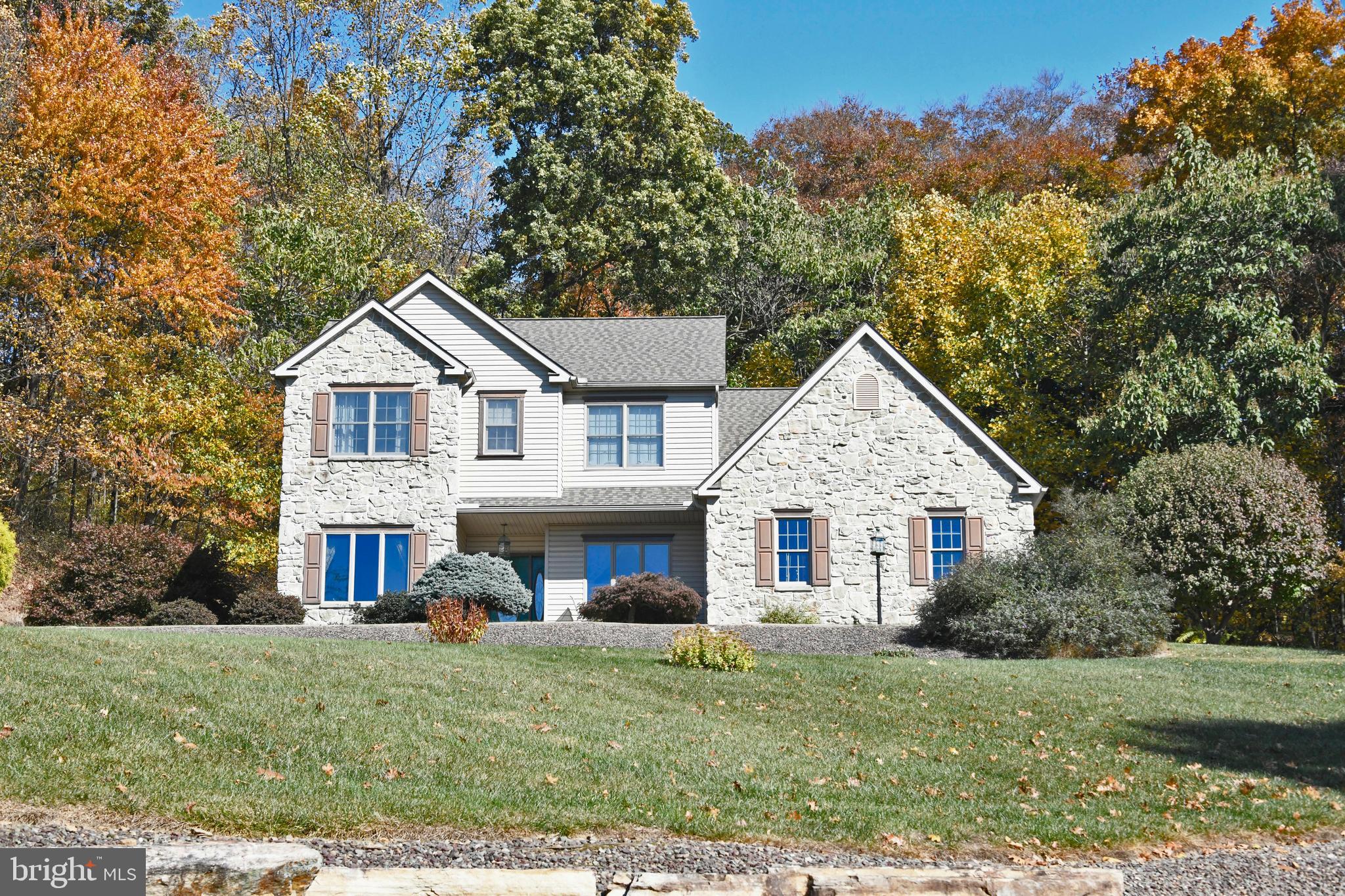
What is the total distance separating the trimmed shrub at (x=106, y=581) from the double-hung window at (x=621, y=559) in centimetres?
814

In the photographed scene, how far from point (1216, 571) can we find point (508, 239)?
20118 mm

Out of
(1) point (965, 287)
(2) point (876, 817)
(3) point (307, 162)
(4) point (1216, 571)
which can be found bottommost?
(2) point (876, 817)

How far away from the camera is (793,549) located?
938 inches

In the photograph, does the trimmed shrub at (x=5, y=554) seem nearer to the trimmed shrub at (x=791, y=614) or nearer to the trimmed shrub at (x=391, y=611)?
the trimmed shrub at (x=391, y=611)

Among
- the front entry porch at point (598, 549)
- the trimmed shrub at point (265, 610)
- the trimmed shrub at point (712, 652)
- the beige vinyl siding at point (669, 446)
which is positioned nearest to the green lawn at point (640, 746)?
the trimmed shrub at point (712, 652)

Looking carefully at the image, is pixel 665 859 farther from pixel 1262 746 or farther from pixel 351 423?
pixel 351 423

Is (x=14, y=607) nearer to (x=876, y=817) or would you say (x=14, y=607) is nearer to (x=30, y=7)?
(x=30, y=7)

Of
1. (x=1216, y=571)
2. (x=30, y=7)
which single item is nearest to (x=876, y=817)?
(x=1216, y=571)

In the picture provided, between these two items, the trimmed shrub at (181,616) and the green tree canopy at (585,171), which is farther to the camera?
the green tree canopy at (585,171)

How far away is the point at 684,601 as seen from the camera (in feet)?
74.4

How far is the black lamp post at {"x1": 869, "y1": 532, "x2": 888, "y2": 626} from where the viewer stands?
74.6 ft

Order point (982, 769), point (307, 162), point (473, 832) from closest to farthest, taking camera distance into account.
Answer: point (473, 832) → point (982, 769) → point (307, 162)

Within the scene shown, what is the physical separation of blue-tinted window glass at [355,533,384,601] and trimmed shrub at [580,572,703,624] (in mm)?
4194

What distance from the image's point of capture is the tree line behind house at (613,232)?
2644 cm
